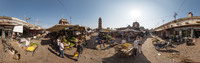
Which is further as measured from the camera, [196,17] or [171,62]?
[196,17]

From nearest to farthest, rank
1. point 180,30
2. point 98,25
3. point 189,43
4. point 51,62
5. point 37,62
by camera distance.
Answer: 1. point 37,62
2. point 51,62
3. point 189,43
4. point 180,30
5. point 98,25

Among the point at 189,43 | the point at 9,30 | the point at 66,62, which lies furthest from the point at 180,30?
the point at 9,30

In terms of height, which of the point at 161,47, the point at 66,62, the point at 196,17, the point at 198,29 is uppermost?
→ the point at 196,17

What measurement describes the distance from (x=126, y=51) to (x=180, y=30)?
17.3 meters

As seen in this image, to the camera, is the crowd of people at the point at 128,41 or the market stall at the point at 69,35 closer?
the crowd of people at the point at 128,41

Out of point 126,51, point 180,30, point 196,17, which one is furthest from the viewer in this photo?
point 180,30

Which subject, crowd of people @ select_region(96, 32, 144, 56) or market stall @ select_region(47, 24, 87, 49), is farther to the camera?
market stall @ select_region(47, 24, 87, 49)

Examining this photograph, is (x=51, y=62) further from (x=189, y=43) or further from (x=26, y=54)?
(x=189, y=43)

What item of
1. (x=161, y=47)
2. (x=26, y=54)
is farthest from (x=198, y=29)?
(x=26, y=54)

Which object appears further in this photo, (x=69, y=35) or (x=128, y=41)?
(x=128, y=41)

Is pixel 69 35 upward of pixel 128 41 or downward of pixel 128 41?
upward

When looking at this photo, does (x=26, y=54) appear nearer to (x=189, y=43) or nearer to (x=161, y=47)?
(x=161, y=47)

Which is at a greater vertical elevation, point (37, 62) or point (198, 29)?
point (198, 29)

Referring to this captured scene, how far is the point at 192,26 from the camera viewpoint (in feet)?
43.9
